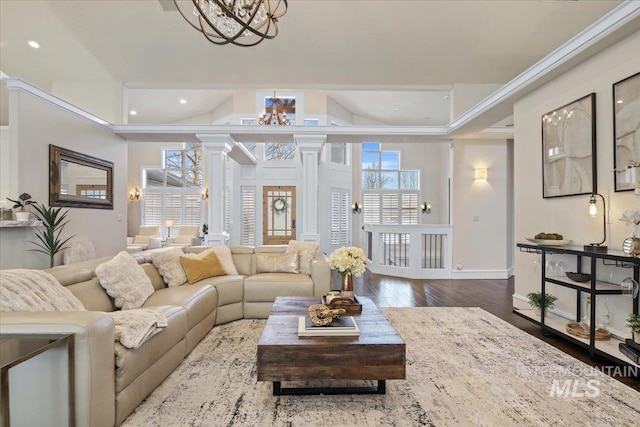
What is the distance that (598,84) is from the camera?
121 inches

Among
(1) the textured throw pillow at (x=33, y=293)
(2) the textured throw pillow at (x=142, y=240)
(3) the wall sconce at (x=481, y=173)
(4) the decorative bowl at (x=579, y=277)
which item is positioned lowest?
(2) the textured throw pillow at (x=142, y=240)

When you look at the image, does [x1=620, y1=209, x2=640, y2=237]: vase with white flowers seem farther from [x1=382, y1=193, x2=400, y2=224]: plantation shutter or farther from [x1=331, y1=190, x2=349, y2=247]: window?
[x1=382, y1=193, x2=400, y2=224]: plantation shutter

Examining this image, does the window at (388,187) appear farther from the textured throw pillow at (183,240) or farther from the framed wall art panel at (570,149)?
the framed wall art panel at (570,149)

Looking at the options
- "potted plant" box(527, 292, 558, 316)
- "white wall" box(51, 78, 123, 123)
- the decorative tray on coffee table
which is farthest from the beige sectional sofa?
"white wall" box(51, 78, 123, 123)

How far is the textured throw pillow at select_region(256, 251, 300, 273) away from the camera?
13.9ft

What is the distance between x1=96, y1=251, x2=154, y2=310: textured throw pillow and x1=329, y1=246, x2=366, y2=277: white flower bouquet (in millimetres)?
1699

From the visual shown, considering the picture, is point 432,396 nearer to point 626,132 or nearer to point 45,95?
point 626,132

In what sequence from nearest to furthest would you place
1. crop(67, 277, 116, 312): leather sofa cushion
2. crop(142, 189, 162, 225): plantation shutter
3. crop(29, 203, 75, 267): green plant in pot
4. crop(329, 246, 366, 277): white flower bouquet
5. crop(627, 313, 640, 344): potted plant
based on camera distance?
crop(627, 313, 640, 344): potted plant
crop(67, 277, 116, 312): leather sofa cushion
crop(329, 246, 366, 277): white flower bouquet
crop(29, 203, 75, 267): green plant in pot
crop(142, 189, 162, 225): plantation shutter

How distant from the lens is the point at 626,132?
2758mm

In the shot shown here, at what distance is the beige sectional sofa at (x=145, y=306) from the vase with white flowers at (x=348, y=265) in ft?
3.55

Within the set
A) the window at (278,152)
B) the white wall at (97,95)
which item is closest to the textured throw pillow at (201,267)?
the white wall at (97,95)

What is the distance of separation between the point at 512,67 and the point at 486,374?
488cm

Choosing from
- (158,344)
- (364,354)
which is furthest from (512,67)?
(158,344)

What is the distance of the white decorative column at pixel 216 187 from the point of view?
5674 millimetres
